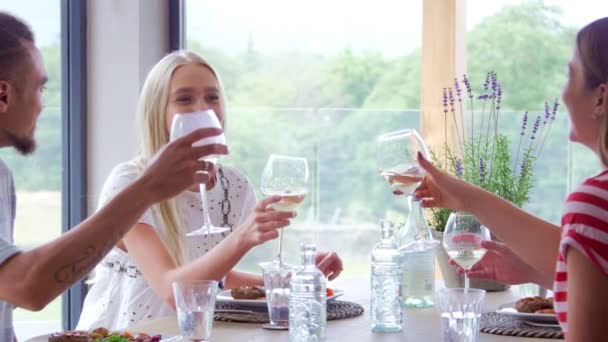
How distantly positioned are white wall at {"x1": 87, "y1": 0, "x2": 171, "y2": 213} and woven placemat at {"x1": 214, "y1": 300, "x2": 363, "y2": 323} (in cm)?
193

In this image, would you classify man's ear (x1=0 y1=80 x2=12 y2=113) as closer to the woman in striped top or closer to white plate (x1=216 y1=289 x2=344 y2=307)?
white plate (x1=216 y1=289 x2=344 y2=307)

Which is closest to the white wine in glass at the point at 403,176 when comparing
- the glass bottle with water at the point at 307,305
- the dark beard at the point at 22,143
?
the glass bottle with water at the point at 307,305

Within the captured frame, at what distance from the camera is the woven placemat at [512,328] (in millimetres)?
1988

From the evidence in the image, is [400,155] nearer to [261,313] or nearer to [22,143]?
[261,313]

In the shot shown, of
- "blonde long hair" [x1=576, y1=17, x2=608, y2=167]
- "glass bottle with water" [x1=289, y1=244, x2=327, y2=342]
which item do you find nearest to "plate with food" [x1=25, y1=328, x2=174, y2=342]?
"glass bottle with water" [x1=289, y1=244, x2=327, y2=342]

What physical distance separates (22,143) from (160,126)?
728mm

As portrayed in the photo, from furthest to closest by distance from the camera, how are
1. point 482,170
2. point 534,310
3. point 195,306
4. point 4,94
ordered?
point 482,170 → point 534,310 → point 4,94 → point 195,306

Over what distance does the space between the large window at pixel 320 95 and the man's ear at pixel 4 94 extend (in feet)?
8.42

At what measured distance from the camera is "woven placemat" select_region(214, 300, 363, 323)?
2.12 m

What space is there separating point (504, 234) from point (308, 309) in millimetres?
508

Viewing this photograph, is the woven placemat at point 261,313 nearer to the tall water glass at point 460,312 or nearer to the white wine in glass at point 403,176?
the white wine in glass at point 403,176

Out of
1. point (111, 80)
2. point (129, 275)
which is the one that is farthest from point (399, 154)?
point (111, 80)

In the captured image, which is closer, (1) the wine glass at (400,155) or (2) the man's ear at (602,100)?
(2) the man's ear at (602,100)

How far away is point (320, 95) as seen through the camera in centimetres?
475
